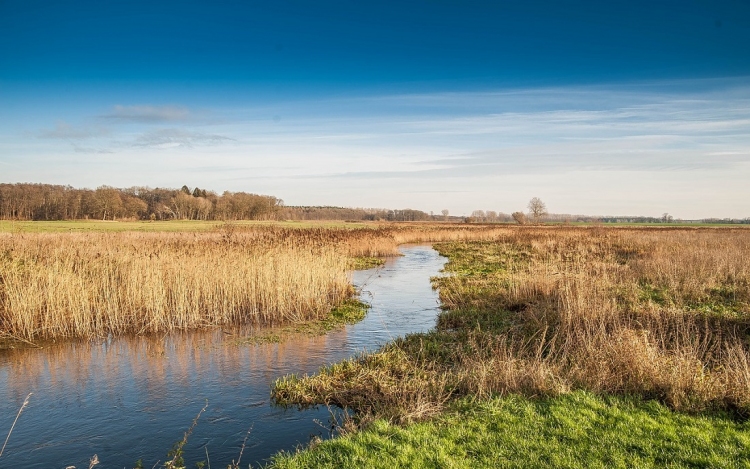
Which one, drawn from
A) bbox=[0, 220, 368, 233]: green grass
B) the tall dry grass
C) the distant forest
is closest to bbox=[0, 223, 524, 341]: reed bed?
the tall dry grass

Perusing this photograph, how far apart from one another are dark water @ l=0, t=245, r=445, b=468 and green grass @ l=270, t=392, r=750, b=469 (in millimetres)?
1435

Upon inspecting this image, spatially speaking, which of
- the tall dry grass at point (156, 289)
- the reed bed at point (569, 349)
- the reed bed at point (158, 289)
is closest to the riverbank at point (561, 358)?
the reed bed at point (569, 349)

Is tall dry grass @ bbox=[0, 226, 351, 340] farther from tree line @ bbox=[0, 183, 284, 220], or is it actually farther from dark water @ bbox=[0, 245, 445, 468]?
tree line @ bbox=[0, 183, 284, 220]

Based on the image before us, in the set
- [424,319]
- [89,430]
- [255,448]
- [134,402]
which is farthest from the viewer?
[424,319]

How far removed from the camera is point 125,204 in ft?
245

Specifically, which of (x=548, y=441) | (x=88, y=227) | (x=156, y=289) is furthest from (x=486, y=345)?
(x=88, y=227)

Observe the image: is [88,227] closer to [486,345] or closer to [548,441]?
[486,345]

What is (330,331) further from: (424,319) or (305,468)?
(305,468)

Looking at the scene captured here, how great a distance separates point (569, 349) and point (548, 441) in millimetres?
4040

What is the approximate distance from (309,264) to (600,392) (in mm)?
11009

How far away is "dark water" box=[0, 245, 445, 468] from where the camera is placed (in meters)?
6.32

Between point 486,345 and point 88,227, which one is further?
point 88,227

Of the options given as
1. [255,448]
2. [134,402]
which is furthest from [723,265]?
[134,402]

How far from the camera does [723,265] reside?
55.4 ft
